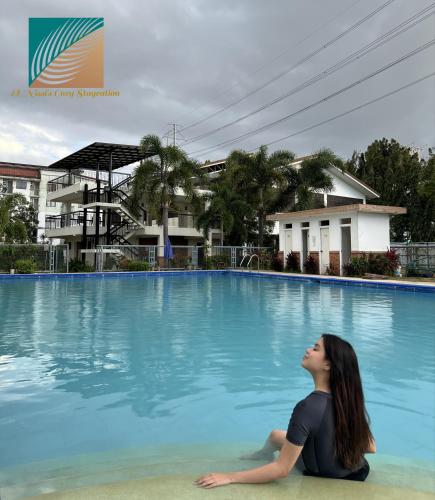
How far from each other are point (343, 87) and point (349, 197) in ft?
55.7

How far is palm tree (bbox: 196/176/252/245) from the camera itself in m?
29.4

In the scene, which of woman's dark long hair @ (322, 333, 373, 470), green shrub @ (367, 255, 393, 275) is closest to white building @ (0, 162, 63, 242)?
green shrub @ (367, 255, 393, 275)

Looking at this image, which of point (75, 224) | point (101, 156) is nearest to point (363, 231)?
point (101, 156)

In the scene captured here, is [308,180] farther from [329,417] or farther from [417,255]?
[329,417]

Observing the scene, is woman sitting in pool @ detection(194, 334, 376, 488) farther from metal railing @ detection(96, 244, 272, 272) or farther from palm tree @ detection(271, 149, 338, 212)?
palm tree @ detection(271, 149, 338, 212)

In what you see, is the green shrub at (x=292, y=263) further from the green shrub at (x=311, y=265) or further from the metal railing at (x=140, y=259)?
the metal railing at (x=140, y=259)

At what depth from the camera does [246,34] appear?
61.7 feet

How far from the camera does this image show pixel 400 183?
37031 mm

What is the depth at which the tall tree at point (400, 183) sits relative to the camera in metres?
35.5

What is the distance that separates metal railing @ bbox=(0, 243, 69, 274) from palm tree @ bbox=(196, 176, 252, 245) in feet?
33.2

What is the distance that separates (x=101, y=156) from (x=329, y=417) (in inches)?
1294

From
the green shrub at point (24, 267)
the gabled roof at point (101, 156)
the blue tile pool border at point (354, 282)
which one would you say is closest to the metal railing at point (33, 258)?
the green shrub at point (24, 267)

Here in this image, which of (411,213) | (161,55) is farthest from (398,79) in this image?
(411,213)

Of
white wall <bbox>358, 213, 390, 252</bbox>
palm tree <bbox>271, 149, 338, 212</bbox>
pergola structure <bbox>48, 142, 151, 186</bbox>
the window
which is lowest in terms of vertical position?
white wall <bbox>358, 213, 390, 252</bbox>
